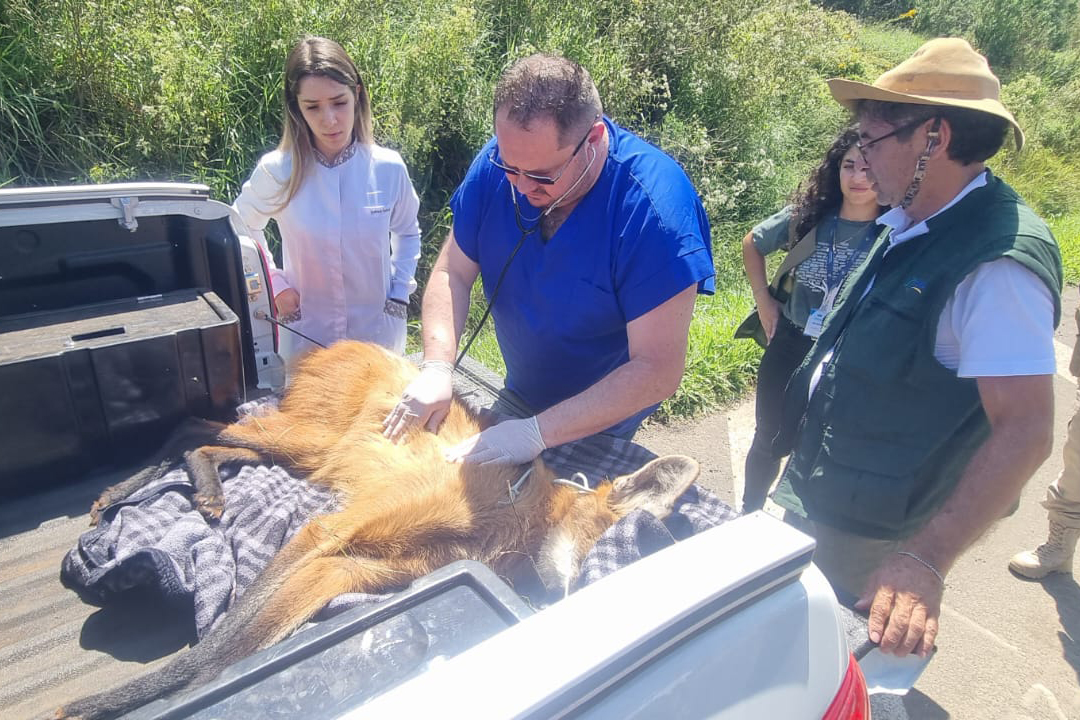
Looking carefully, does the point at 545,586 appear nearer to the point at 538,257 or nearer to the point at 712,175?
the point at 538,257

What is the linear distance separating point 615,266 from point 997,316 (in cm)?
103

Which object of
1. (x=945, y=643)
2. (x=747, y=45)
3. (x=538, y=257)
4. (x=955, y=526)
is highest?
(x=747, y=45)

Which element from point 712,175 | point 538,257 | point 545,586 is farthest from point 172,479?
point 712,175

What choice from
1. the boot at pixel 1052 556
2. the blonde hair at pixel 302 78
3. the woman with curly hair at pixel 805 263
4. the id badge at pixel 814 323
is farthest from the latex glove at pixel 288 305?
the boot at pixel 1052 556

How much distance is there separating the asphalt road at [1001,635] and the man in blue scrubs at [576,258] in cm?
168

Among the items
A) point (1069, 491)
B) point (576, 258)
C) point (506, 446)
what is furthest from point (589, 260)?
point (1069, 491)

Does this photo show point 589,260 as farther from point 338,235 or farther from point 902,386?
point 338,235

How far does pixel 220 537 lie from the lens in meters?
1.86

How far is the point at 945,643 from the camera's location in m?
3.09

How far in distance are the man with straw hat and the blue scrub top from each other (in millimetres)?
531

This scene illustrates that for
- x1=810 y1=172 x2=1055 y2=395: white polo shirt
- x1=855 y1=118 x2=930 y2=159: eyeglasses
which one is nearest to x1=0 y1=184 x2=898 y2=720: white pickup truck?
x1=810 y1=172 x2=1055 y2=395: white polo shirt

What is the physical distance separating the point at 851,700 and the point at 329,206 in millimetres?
2796

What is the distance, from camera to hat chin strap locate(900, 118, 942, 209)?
1.84 m

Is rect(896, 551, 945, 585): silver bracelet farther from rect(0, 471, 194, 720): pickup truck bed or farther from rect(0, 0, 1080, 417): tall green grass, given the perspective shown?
rect(0, 0, 1080, 417): tall green grass
